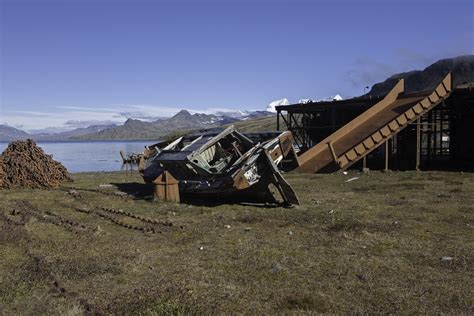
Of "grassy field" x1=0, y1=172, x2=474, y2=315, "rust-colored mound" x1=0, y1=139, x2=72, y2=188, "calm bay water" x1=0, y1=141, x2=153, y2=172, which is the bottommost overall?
"calm bay water" x1=0, y1=141, x2=153, y2=172

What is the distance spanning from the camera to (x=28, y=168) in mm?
18453

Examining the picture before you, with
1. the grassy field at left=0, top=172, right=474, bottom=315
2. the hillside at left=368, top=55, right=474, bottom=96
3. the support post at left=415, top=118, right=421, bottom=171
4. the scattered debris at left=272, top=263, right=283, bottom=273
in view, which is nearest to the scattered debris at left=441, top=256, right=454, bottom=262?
the grassy field at left=0, top=172, right=474, bottom=315

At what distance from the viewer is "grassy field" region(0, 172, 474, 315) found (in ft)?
18.0

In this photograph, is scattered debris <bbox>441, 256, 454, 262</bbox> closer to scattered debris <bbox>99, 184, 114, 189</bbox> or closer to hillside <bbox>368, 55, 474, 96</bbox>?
scattered debris <bbox>99, 184, 114, 189</bbox>

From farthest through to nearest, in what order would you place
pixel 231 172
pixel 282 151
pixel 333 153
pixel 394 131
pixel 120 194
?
pixel 394 131, pixel 333 153, pixel 120 194, pixel 282 151, pixel 231 172

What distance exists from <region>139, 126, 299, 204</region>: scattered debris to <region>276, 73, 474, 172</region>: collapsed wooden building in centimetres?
664

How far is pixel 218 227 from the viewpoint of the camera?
398 inches

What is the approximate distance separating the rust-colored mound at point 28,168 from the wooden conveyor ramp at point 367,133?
35.2 ft

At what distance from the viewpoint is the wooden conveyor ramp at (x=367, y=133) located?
21141 millimetres

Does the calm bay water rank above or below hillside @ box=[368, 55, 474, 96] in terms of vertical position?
below

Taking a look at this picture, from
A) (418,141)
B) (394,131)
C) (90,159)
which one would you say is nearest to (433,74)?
(90,159)

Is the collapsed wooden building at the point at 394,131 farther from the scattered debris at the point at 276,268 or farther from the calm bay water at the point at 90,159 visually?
the calm bay water at the point at 90,159

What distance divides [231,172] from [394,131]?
1175cm

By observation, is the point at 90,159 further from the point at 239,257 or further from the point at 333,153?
the point at 239,257
